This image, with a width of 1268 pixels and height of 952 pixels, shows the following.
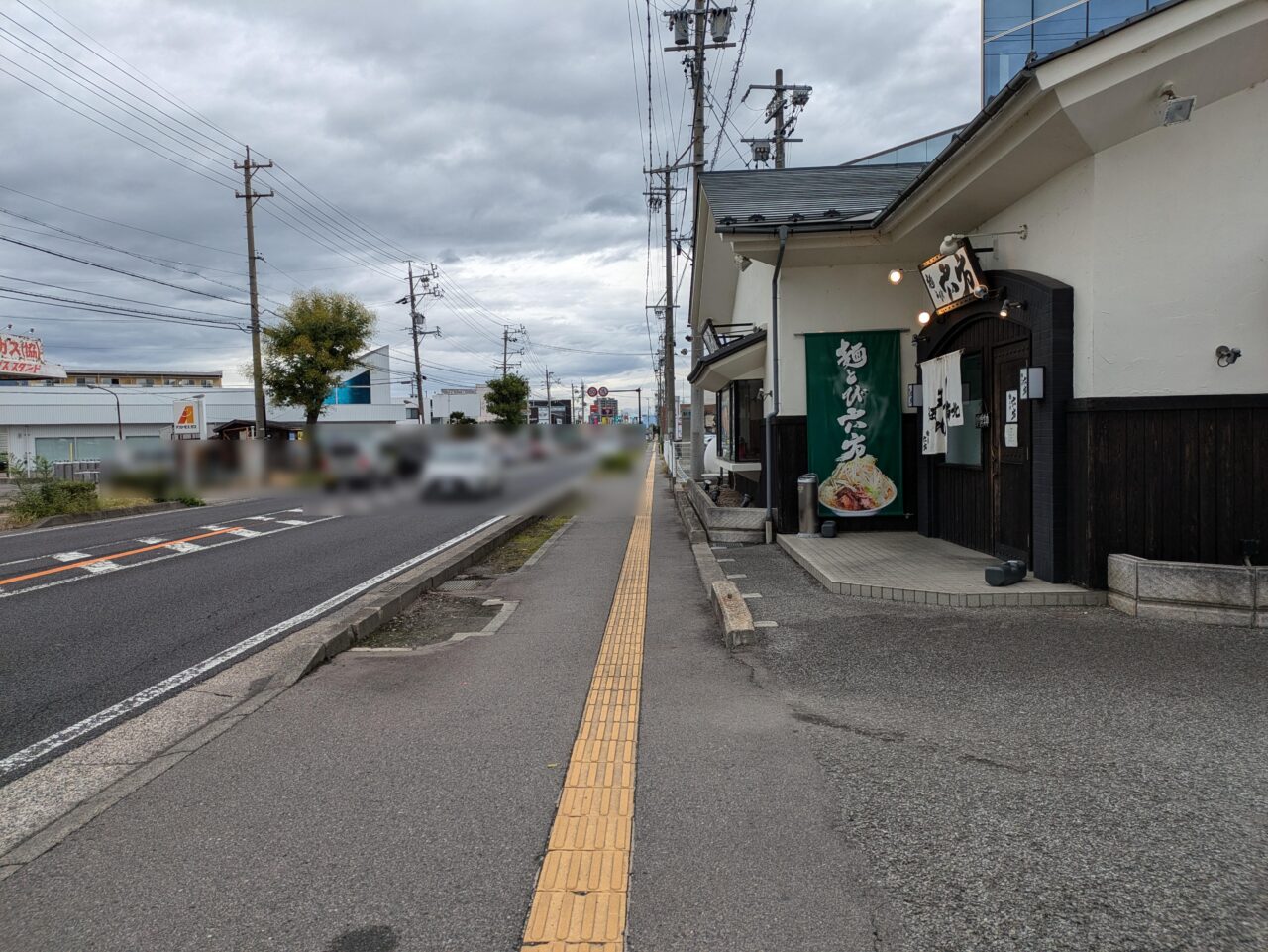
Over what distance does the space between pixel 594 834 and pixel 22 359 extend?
4645cm

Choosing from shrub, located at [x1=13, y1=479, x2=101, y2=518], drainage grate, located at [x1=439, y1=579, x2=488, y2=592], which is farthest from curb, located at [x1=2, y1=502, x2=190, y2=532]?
drainage grate, located at [x1=439, y1=579, x2=488, y2=592]

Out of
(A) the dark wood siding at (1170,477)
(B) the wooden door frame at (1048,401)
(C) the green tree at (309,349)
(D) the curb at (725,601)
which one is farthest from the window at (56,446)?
(A) the dark wood siding at (1170,477)

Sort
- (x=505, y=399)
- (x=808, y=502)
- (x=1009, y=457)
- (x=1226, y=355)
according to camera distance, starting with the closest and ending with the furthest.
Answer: (x=1226, y=355) → (x=1009, y=457) → (x=808, y=502) → (x=505, y=399)

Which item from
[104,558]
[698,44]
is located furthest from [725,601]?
[698,44]

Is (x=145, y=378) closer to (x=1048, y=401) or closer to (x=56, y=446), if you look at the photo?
(x=56, y=446)

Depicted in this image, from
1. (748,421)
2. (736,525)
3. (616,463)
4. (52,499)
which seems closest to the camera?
(736,525)

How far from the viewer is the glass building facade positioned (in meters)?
16.6

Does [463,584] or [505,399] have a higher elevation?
[505,399]

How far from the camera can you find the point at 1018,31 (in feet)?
59.3

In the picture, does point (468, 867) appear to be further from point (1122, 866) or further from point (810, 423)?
point (810, 423)

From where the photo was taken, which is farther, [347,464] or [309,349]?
[309,349]

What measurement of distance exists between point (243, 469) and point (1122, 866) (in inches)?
249

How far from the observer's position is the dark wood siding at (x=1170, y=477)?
19.3 ft

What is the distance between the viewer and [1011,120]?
604cm
